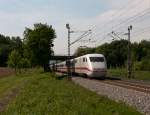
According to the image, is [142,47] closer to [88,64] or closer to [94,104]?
[88,64]

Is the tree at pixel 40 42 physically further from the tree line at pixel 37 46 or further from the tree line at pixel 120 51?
the tree line at pixel 120 51

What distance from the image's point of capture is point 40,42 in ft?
293

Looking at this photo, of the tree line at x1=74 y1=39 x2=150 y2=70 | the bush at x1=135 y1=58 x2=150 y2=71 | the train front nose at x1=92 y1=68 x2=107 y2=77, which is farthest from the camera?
the tree line at x1=74 y1=39 x2=150 y2=70

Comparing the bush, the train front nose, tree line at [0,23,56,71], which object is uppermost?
tree line at [0,23,56,71]

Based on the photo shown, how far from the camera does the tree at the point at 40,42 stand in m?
89.2

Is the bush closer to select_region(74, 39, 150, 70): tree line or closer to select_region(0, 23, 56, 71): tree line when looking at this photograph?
select_region(0, 23, 56, 71): tree line

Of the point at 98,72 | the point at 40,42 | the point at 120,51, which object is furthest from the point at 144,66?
the point at 120,51

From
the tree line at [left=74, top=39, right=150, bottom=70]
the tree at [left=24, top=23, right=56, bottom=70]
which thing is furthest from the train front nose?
the tree line at [left=74, top=39, right=150, bottom=70]

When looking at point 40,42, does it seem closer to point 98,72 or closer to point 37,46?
point 37,46

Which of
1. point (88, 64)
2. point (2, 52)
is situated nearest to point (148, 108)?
point (88, 64)

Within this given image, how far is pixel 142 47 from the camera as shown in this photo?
13950cm

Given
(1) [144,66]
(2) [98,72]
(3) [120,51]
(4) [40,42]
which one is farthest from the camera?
(3) [120,51]

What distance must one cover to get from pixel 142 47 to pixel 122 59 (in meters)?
9.37

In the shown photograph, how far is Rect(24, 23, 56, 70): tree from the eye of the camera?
89250mm
